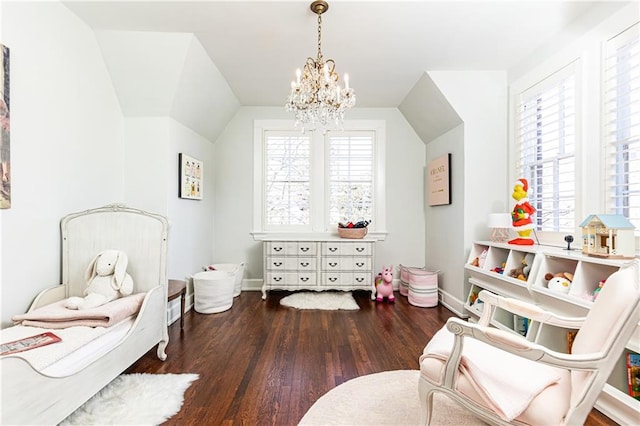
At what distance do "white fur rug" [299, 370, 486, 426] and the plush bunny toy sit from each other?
152cm

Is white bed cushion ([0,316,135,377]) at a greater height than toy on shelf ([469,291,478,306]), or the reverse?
white bed cushion ([0,316,135,377])

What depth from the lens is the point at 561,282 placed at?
1985mm

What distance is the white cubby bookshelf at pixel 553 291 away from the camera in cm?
161

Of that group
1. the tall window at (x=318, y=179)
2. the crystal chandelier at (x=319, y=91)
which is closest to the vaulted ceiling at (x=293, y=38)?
the crystal chandelier at (x=319, y=91)

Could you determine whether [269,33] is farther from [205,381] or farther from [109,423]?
[109,423]

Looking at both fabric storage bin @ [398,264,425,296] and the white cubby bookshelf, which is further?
fabric storage bin @ [398,264,425,296]

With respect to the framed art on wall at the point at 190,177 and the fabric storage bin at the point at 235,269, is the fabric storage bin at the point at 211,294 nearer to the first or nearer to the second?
the fabric storage bin at the point at 235,269

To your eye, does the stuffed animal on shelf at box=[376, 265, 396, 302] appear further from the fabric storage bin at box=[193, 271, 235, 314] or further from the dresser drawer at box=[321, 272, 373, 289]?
the fabric storage bin at box=[193, 271, 235, 314]

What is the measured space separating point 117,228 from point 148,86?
1421 mm

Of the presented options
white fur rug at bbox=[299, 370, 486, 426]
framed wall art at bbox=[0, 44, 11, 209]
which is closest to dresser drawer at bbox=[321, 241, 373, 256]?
white fur rug at bbox=[299, 370, 486, 426]

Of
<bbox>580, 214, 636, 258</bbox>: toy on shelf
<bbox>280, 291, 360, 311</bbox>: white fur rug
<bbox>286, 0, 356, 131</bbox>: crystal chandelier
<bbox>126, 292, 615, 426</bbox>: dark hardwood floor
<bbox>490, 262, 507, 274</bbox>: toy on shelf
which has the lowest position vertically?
<bbox>126, 292, 615, 426</bbox>: dark hardwood floor

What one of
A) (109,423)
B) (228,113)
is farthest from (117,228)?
(228,113)

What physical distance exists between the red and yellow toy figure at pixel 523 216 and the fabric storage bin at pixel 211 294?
2992mm

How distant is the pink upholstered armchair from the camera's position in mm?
1037
